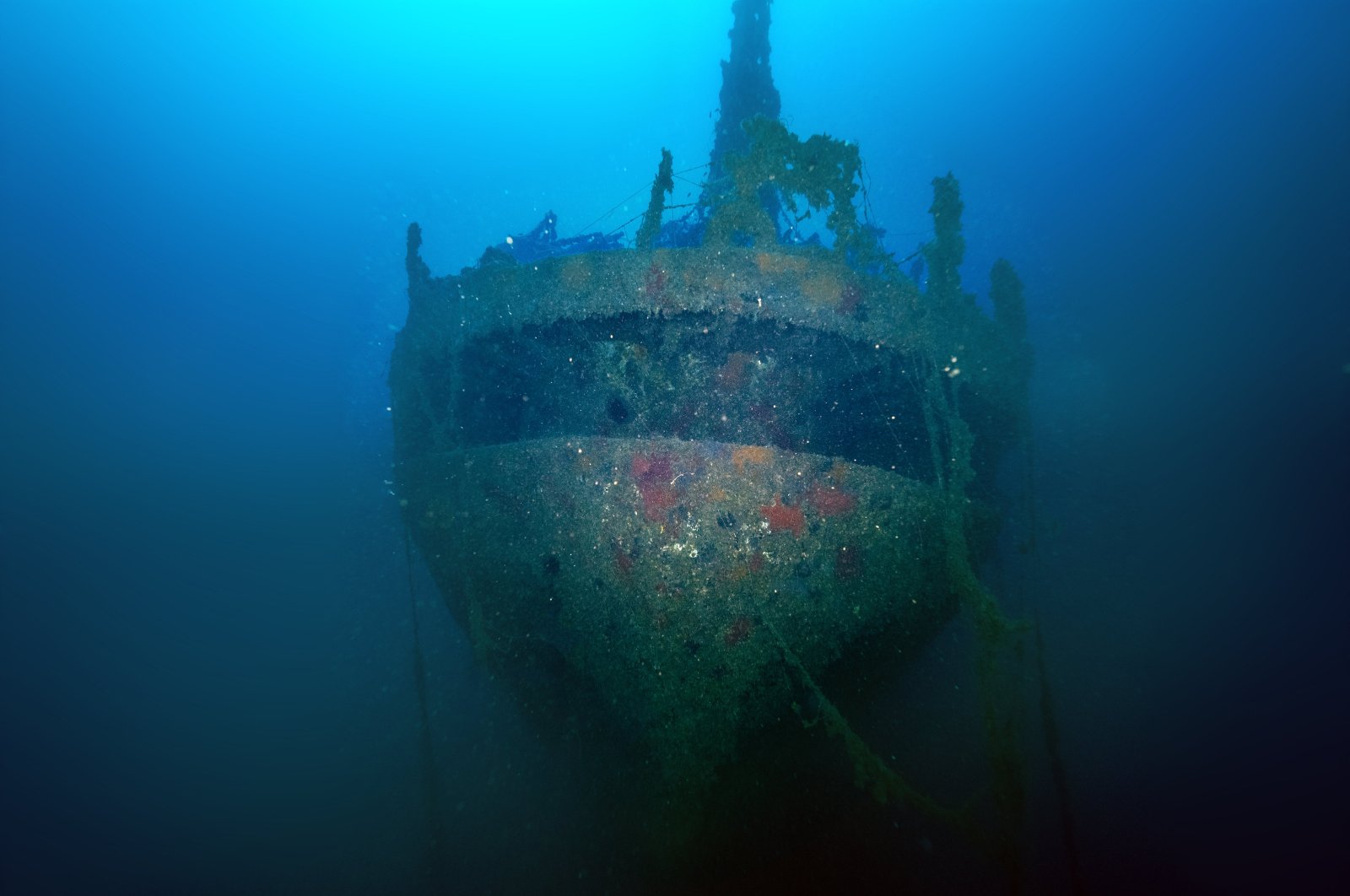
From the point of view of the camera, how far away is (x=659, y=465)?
3.05m

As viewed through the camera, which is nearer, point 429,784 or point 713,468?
point 713,468

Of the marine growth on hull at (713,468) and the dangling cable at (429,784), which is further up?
the marine growth on hull at (713,468)

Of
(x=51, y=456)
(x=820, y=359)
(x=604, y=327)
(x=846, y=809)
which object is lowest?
(x=846, y=809)

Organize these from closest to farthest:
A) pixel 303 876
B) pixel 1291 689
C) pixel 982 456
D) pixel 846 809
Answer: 1. pixel 846 809
2. pixel 303 876
3. pixel 982 456
4. pixel 1291 689

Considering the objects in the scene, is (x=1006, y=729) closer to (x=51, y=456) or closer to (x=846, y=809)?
(x=846, y=809)

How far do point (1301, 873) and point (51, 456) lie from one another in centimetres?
3644

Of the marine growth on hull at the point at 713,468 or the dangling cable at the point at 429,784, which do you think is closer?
the marine growth on hull at the point at 713,468

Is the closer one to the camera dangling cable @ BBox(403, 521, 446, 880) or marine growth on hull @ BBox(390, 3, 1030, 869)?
marine growth on hull @ BBox(390, 3, 1030, 869)

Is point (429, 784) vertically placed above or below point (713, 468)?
below

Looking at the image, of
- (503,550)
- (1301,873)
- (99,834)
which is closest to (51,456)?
(99,834)

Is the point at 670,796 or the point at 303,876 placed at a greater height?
the point at 670,796

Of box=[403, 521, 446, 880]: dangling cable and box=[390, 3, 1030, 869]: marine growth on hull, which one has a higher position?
box=[390, 3, 1030, 869]: marine growth on hull

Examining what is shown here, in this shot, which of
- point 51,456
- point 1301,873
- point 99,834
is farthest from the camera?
point 51,456

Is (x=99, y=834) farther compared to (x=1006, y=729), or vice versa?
(x=99, y=834)
